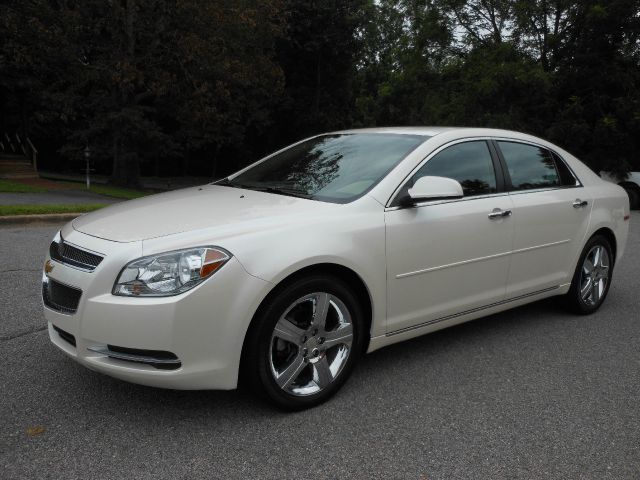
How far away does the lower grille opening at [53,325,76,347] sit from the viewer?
9.93 ft

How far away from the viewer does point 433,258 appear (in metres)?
3.73

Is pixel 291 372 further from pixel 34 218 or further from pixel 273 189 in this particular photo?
pixel 34 218

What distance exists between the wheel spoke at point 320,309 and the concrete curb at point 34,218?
25.3 feet

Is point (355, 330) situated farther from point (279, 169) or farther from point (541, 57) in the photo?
point (541, 57)

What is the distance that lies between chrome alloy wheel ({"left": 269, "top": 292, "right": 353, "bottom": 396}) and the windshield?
2.28 ft

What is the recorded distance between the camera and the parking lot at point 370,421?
270cm

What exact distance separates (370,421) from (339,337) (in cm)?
49

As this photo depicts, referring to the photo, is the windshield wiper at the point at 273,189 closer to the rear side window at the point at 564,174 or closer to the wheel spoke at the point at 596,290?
the rear side window at the point at 564,174

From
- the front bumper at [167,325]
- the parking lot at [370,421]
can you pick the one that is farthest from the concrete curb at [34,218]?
the front bumper at [167,325]

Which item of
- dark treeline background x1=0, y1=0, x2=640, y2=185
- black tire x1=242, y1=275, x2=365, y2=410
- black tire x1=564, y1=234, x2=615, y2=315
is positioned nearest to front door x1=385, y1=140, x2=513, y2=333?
black tire x1=242, y1=275, x2=365, y2=410

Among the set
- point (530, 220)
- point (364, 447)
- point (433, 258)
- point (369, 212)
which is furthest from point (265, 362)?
point (530, 220)

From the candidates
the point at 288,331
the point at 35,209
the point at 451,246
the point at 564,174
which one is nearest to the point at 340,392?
the point at 288,331

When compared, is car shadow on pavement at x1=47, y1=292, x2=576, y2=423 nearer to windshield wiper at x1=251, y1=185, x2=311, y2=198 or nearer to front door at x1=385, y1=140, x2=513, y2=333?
front door at x1=385, y1=140, x2=513, y2=333

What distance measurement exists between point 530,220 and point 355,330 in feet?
5.92
